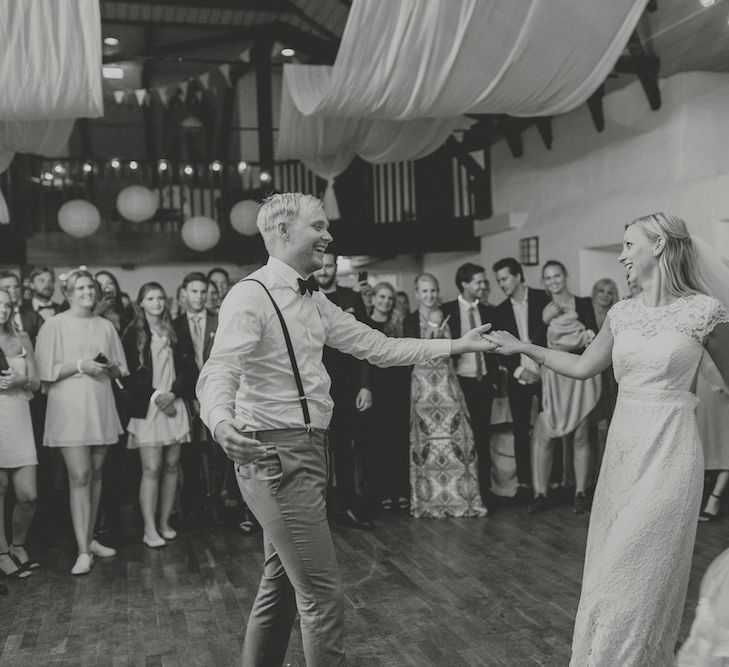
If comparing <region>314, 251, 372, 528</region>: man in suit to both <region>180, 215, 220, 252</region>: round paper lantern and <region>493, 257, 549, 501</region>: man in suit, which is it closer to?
<region>493, 257, 549, 501</region>: man in suit

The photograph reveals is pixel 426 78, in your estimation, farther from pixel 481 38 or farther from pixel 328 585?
pixel 328 585

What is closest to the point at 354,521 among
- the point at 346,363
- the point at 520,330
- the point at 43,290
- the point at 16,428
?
the point at 346,363

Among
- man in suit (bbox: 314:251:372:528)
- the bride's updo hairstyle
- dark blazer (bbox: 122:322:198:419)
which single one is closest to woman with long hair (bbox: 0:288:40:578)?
dark blazer (bbox: 122:322:198:419)

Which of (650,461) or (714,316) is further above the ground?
(714,316)

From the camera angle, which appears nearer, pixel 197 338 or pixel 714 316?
pixel 714 316

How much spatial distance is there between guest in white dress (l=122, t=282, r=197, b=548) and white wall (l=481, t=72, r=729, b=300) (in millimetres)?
4198

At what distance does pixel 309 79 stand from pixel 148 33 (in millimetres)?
7875

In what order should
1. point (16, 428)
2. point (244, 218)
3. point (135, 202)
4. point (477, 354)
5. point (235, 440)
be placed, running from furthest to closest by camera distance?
point (244, 218) → point (135, 202) → point (477, 354) → point (16, 428) → point (235, 440)

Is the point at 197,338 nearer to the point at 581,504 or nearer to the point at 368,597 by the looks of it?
the point at 368,597

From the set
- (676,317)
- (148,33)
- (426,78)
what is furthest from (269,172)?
(676,317)

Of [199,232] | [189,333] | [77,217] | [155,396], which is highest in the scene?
[77,217]

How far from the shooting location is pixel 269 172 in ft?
33.8

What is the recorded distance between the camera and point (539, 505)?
17.7ft

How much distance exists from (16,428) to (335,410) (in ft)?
5.77
